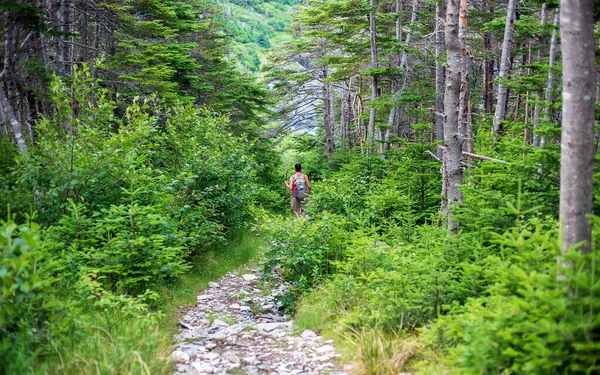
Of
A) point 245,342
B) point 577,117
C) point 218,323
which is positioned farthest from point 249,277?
point 577,117

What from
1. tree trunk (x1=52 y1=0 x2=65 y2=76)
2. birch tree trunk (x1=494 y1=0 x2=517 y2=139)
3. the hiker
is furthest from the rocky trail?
birch tree trunk (x1=494 y1=0 x2=517 y2=139)

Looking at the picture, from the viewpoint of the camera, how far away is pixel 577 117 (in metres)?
3.84

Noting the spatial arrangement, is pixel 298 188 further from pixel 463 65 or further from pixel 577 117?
pixel 577 117

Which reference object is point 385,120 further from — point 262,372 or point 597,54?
point 262,372

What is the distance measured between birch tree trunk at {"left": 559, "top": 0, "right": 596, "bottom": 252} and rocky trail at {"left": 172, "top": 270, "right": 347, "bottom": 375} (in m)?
2.66

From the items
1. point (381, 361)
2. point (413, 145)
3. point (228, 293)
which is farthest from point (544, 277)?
point (413, 145)

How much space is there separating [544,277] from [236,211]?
9.52m

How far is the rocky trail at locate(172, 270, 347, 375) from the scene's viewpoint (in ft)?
16.9

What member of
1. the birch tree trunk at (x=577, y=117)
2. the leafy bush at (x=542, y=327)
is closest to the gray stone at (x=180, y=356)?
the leafy bush at (x=542, y=327)

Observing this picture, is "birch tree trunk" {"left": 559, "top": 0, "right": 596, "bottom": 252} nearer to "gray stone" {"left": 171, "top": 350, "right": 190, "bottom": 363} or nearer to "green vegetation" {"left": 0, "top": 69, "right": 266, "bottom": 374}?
"green vegetation" {"left": 0, "top": 69, "right": 266, "bottom": 374}

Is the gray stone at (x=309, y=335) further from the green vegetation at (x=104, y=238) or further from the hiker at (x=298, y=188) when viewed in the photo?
the hiker at (x=298, y=188)

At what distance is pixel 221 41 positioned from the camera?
83.9 ft

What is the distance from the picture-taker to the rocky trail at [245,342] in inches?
203

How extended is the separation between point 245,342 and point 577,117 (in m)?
4.71
